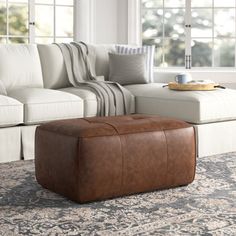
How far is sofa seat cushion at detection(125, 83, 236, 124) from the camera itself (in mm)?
4371

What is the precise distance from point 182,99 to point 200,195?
4.72ft

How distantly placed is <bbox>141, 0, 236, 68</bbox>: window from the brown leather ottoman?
3734 millimetres

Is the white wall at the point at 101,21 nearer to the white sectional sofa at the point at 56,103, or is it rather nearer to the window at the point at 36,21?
the window at the point at 36,21

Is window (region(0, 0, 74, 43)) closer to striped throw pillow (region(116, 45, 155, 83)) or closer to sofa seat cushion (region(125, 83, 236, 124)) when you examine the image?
striped throw pillow (region(116, 45, 155, 83))

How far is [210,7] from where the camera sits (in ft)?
22.4

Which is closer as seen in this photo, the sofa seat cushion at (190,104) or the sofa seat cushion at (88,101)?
the sofa seat cushion at (190,104)

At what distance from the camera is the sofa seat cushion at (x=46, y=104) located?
165 inches

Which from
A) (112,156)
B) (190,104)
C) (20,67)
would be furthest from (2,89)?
(112,156)

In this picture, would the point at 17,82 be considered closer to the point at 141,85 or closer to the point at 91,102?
the point at 91,102

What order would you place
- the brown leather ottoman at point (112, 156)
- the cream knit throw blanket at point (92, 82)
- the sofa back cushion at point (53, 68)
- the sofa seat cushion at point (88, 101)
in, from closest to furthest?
the brown leather ottoman at point (112, 156)
the sofa seat cushion at point (88, 101)
the cream knit throw blanket at point (92, 82)
the sofa back cushion at point (53, 68)

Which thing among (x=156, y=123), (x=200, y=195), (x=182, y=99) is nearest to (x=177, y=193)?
(x=200, y=195)

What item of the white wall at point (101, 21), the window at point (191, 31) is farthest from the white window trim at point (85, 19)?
the window at point (191, 31)

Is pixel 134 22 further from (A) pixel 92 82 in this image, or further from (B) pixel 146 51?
(A) pixel 92 82

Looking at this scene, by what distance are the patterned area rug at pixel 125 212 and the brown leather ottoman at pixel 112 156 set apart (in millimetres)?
79
